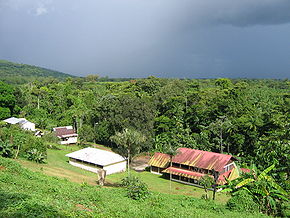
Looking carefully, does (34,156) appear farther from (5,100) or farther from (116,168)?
(5,100)

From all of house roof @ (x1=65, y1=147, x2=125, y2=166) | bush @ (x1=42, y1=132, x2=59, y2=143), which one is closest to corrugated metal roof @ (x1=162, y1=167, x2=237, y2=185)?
house roof @ (x1=65, y1=147, x2=125, y2=166)

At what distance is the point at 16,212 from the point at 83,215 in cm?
291

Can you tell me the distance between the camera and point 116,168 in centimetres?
4012

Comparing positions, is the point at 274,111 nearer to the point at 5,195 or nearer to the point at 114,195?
the point at 114,195

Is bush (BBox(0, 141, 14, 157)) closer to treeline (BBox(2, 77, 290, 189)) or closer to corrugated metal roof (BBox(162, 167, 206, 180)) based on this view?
corrugated metal roof (BBox(162, 167, 206, 180))

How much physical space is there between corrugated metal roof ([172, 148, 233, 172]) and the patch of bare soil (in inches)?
309

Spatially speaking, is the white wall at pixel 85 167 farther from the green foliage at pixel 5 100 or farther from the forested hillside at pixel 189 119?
the green foliage at pixel 5 100

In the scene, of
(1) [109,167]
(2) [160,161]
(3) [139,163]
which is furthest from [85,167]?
(3) [139,163]

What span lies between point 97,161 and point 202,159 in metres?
14.6

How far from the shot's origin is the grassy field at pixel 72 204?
12.2 meters

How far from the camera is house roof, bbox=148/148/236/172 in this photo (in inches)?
1446

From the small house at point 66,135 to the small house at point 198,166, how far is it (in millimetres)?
25419

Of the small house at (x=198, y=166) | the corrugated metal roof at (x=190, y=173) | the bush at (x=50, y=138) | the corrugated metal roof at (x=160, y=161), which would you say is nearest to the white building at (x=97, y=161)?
the corrugated metal roof at (x=160, y=161)

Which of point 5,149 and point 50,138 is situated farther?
point 50,138
